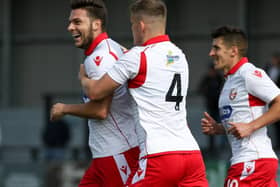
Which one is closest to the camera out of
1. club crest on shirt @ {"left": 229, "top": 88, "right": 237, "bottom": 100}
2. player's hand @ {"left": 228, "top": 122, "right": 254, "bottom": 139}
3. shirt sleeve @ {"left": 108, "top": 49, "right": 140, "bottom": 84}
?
shirt sleeve @ {"left": 108, "top": 49, "right": 140, "bottom": 84}

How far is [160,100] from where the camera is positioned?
18.5ft

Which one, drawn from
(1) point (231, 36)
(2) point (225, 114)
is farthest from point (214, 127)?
(1) point (231, 36)

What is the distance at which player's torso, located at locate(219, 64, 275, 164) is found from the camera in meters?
6.66

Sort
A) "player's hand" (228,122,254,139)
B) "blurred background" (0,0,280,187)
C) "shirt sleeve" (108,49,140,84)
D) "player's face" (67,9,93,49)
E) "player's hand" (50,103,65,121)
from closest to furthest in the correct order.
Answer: "shirt sleeve" (108,49,140,84) → "player's hand" (50,103,65,121) → "player's face" (67,9,93,49) → "player's hand" (228,122,254,139) → "blurred background" (0,0,280,187)

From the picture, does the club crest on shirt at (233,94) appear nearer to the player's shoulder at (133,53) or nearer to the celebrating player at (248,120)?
the celebrating player at (248,120)

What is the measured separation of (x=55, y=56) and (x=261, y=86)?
1382cm

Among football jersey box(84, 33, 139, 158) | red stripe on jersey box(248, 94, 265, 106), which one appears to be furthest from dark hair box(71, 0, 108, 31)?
red stripe on jersey box(248, 94, 265, 106)

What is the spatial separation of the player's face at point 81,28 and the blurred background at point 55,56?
688 cm

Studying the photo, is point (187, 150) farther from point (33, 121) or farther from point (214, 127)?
point (33, 121)

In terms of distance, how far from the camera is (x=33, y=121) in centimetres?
1767

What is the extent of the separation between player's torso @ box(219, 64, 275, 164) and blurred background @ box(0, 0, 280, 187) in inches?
244

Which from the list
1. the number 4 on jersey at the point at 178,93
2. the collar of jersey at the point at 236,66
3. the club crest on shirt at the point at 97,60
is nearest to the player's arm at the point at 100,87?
the club crest on shirt at the point at 97,60

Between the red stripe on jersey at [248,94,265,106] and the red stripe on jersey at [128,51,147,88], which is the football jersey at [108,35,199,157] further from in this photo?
the red stripe on jersey at [248,94,265,106]

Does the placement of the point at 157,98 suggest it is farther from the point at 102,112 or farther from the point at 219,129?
the point at 219,129
